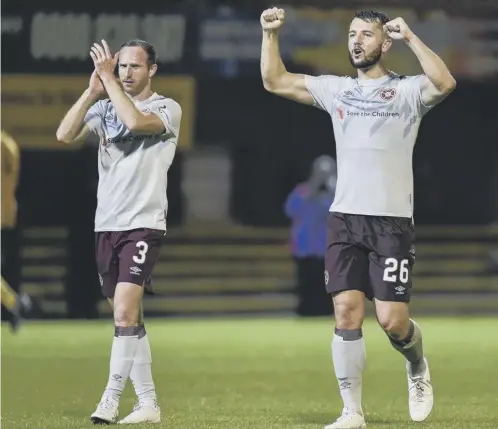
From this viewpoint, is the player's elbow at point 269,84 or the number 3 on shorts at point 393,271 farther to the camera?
the player's elbow at point 269,84

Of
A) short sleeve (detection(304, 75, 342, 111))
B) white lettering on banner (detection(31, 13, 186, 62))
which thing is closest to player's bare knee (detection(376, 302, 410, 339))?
short sleeve (detection(304, 75, 342, 111))

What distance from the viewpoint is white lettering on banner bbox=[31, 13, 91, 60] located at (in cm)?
2134

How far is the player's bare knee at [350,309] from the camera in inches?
365

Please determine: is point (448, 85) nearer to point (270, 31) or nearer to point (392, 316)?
point (270, 31)

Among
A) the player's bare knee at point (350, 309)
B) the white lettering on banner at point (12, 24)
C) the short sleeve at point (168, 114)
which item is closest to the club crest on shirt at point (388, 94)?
the player's bare knee at point (350, 309)

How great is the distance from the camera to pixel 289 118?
26969mm

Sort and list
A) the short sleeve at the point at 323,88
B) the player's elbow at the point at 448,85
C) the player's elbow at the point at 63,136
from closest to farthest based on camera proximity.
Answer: the player's elbow at the point at 448,85 → the short sleeve at the point at 323,88 → the player's elbow at the point at 63,136

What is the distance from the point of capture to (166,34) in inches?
854

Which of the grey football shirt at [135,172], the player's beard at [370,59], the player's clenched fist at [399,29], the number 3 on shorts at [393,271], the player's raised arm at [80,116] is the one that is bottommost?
the number 3 on shorts at [393,271]

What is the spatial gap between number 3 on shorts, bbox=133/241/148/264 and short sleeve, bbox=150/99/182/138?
27.8 inches

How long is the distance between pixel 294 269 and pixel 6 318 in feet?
18.5

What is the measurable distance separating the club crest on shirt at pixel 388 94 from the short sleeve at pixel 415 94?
7 cm

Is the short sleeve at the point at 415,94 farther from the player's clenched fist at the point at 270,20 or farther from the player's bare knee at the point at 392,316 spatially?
the player's bare knee at the point at 392,316

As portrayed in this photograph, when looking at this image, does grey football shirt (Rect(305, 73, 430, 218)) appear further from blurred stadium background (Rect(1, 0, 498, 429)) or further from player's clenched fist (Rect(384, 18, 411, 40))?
blurred stadium background (Rect(1, 0, 498, 429))
